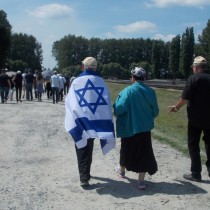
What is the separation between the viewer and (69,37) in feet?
607

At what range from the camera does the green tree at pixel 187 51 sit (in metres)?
122

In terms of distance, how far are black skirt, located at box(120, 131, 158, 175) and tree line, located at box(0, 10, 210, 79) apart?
73037mm

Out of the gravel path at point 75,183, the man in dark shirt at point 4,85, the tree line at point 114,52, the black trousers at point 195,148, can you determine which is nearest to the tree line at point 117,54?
the tree line at point 114,52

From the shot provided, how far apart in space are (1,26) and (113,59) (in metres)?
113

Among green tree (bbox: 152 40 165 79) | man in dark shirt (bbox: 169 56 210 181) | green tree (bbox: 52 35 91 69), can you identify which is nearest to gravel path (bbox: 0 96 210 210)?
man in dark shirt (bbox: 169 56 210 181)

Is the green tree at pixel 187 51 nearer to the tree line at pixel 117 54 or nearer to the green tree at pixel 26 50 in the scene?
the tree line at pixel 117 54

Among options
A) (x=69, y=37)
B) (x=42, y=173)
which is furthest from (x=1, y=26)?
(x=69, y=37)

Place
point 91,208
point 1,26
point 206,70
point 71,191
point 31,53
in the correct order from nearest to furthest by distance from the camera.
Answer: point 91,208, point 71,191, point 206,70, point 1,26, point 31,53

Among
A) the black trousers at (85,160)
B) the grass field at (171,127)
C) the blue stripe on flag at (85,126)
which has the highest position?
the blue stripe on flag at (85,126)

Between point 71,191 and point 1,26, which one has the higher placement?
point 1,26

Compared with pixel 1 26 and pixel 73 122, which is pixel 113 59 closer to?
pixel 1 26

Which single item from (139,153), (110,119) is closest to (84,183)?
(139,153)

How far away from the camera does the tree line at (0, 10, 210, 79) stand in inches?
4242

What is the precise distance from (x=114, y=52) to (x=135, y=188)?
597ft
